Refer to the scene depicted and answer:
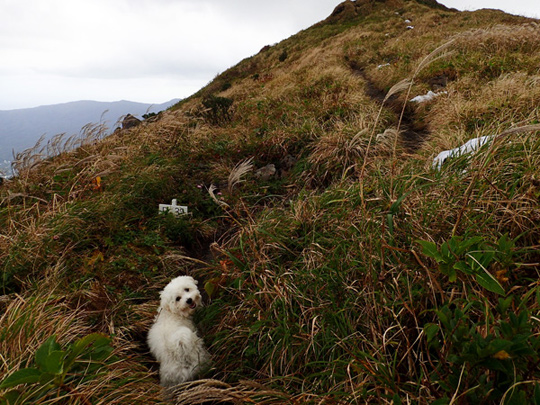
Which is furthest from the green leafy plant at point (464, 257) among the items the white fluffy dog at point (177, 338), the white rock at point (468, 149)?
the white fluffy dog at point (177, 338)

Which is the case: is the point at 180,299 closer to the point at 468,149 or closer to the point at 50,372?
the point at 50,372

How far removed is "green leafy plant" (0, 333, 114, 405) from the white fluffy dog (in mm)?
527

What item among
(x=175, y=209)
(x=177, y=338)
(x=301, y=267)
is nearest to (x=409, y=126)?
(x=301, y=267)

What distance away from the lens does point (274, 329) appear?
7.14 ft

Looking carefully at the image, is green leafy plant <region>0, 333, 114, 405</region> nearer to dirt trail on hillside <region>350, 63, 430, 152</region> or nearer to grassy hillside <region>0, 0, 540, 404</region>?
grassy hillside <region>0, 0, 540, 404</region>

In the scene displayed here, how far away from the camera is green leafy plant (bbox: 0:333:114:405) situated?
129 centimetres

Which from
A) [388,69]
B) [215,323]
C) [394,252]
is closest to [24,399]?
[215,323]

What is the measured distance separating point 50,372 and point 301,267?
1.89 m

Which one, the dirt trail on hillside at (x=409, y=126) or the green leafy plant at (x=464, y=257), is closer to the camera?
the green leafy plant at (x=464, y=257)

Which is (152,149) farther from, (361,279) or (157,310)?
(361,279)

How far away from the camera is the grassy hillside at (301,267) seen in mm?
1501

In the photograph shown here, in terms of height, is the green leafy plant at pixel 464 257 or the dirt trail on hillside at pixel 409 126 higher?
the dirt trail on hillside at pixel 409 126

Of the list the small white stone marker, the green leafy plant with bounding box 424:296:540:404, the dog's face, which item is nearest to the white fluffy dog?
the dog's face

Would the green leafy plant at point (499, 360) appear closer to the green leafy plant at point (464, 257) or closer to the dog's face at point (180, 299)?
the green leafy plant at point (464, 257)
